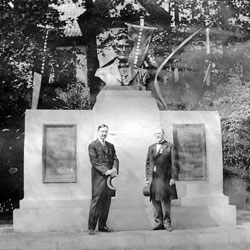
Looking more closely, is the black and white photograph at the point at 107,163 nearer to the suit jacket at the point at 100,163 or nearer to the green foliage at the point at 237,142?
the suit jacket at the point at 100,163

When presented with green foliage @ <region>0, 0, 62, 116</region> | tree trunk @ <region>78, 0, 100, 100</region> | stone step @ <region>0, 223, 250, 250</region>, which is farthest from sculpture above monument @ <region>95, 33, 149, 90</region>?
tree trunk @ <region>78, 0, 100, 100</region>

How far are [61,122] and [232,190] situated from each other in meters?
7.41

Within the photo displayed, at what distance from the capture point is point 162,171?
663 centimetres

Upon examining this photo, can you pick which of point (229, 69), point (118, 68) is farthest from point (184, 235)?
point (229, 69)

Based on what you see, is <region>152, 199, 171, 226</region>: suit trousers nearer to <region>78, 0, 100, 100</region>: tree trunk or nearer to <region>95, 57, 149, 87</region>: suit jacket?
<region>95, 57, 149, 87</region>: suit jacket

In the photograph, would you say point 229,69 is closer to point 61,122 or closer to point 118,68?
point 118,68

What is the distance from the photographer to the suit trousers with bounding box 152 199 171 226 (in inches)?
261

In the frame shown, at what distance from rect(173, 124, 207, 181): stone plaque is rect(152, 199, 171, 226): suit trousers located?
1.09 m

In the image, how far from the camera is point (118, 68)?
8195 mm

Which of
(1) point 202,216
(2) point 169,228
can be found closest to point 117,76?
(1) point 202,216

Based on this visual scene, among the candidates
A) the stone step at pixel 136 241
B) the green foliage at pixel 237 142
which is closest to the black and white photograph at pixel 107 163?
the stone step at pixel 136 241

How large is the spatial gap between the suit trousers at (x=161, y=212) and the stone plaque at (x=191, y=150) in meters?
1.09

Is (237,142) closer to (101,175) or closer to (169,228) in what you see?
(169,228)

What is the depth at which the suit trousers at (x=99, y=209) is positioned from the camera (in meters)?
6.54
